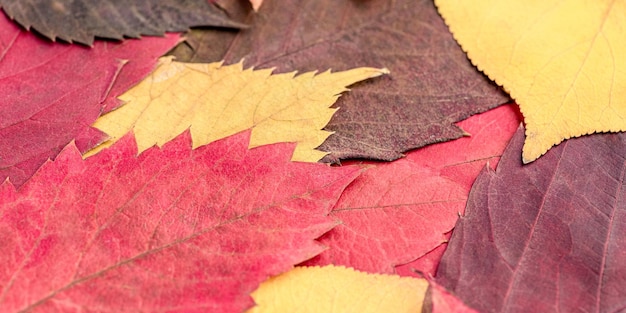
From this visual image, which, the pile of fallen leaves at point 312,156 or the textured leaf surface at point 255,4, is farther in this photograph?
the textured leaf surface at point 255,4

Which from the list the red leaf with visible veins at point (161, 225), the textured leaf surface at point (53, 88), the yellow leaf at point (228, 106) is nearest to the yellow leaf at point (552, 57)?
the yellow leaf at point (228, 106)

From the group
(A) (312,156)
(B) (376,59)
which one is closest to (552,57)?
(B) (376,59)

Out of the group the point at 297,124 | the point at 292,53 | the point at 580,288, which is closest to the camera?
the point at 580,288

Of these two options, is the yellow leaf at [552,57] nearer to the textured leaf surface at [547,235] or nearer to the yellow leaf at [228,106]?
the textured leaf surface at [547,235]

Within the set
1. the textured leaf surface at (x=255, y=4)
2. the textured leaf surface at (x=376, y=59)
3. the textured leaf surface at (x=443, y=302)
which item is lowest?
the textured leaf surface at (x=443, y=302)

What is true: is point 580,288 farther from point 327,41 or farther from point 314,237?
point 327,41

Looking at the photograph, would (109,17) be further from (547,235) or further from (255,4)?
(547,235)

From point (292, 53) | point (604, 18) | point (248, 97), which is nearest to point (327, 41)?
point (292, 53)
